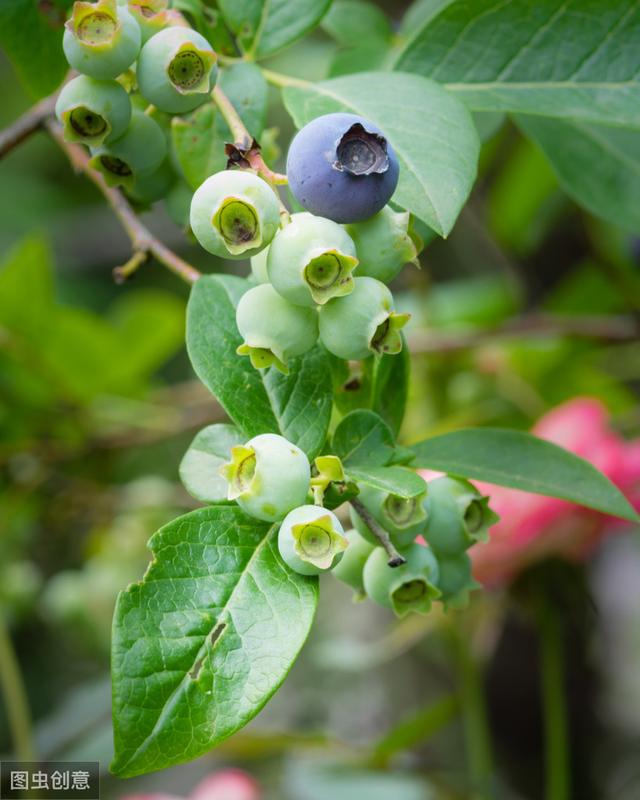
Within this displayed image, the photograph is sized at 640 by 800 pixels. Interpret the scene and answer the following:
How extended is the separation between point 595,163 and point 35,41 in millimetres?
359

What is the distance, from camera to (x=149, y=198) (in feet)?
1.62

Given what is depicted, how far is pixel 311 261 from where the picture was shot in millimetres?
333

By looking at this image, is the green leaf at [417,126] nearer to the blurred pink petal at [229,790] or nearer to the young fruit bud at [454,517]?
the young fruit bud at [454,517]

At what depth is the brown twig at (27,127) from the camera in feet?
1.73

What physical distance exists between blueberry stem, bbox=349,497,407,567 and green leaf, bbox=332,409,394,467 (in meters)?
0.02

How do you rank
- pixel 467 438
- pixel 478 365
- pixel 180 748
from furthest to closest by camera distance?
pixel 478 365, pixel 467 438, pixel 180 748

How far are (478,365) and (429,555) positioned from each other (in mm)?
736

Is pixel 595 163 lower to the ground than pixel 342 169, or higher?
lower

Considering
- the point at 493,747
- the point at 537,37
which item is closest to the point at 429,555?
the point at 537,37

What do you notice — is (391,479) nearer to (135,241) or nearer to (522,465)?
(522,465)

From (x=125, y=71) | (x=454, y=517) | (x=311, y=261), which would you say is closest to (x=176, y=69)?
(x=125, y=71)

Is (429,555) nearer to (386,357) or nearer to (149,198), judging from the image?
(386,357)

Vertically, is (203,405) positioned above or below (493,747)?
above

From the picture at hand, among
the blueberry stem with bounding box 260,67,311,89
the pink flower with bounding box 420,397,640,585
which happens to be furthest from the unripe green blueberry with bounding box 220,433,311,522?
the pink flower with bounding box 420,397,640,585
